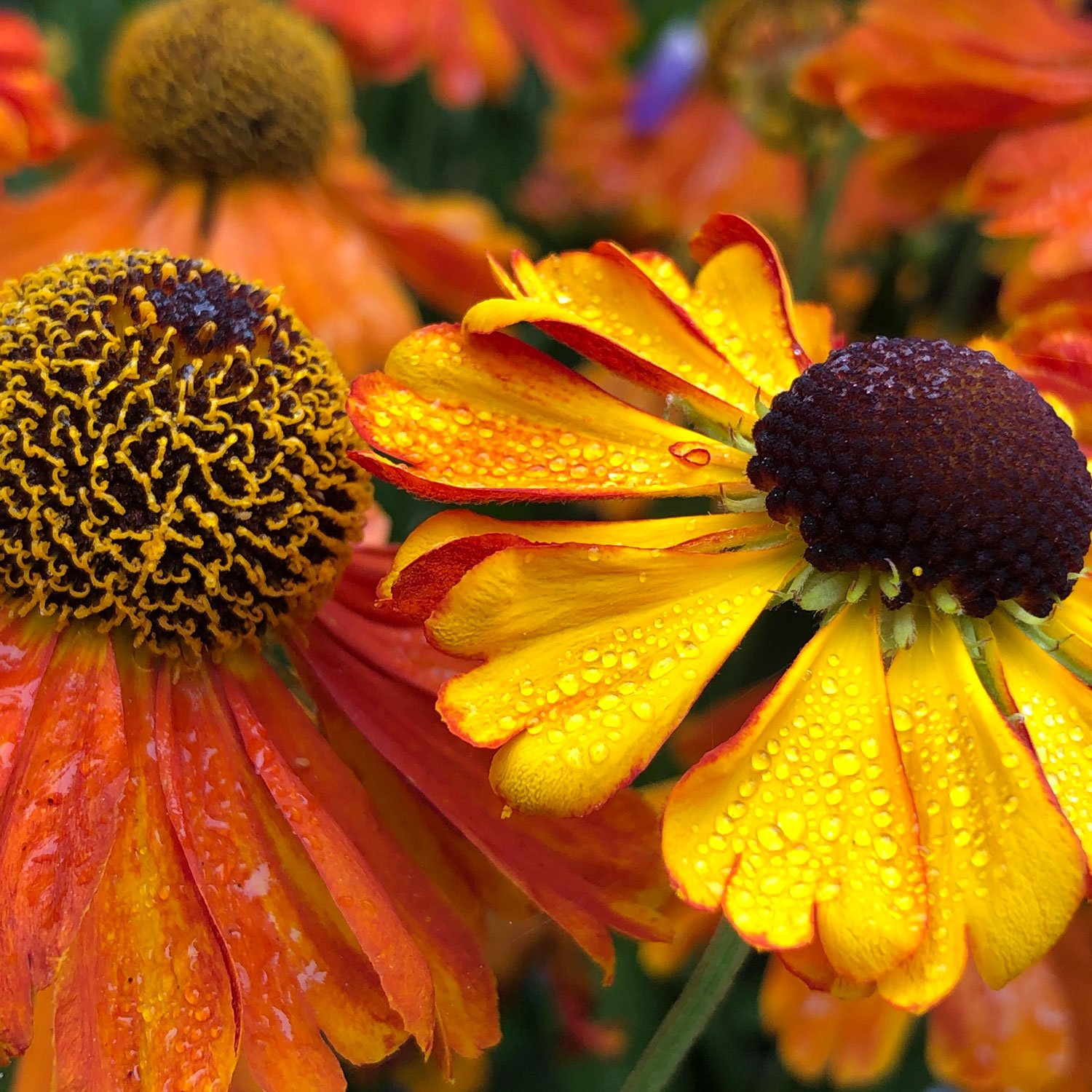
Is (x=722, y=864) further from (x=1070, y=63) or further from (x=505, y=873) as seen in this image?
(x=1070, y=63)

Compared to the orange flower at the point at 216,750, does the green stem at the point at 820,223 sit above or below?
above

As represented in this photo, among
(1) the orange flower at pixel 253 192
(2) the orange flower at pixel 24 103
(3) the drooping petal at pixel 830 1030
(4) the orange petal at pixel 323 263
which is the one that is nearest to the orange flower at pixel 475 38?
(1) the orange flower at pixel 253 192

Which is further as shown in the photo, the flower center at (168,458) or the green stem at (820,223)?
the green stem at (820,223)

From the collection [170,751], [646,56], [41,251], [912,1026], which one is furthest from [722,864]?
[646,56]

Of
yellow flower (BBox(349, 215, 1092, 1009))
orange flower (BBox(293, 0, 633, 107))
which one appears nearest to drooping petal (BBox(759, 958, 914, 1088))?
yellow flower (BBox(349, 215, 1092, 1009))

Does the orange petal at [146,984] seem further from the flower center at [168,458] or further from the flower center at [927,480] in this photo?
the flower center at [927,480]

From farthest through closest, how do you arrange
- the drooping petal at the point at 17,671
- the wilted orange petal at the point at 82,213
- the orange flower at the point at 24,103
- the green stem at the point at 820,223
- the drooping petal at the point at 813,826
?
1. the green stem at the point at 820,223
2. the wilted orange petal at the point at 82,213
3. the orange flower at the point at 24,103
4. the drooping petal at the point at 17,671
5. the drooping petal at the point at 813,826

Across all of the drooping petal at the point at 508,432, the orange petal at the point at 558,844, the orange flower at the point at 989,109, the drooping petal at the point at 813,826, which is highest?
the orange flower at the point at 989,109
